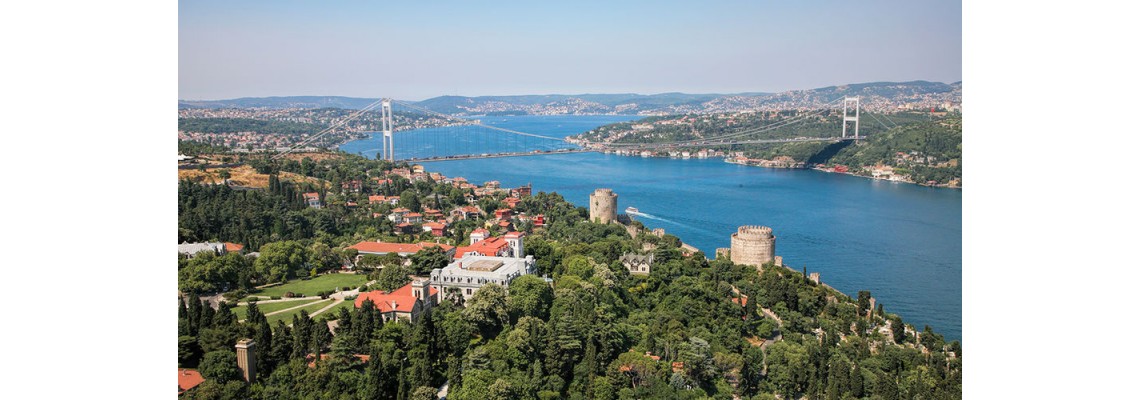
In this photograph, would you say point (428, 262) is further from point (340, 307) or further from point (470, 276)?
point (340, 307)

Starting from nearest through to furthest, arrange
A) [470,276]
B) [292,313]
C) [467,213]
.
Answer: [292,313] < [470,276] < [467,213]

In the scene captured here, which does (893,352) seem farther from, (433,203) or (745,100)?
(745,100)

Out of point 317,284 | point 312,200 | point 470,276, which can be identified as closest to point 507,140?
point 312,200

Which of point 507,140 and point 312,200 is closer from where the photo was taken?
point 312,200

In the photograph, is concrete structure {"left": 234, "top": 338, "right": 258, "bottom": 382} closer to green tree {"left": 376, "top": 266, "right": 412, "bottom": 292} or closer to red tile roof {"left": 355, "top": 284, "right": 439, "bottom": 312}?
red tile roof {"left": 355, "top": 284, "right": 439, "bottom": 312}

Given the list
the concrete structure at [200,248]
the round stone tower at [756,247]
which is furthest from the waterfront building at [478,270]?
the round stone tower at [756,247]

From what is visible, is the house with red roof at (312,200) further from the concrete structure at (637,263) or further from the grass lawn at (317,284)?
the concrete structure at (637,263)
